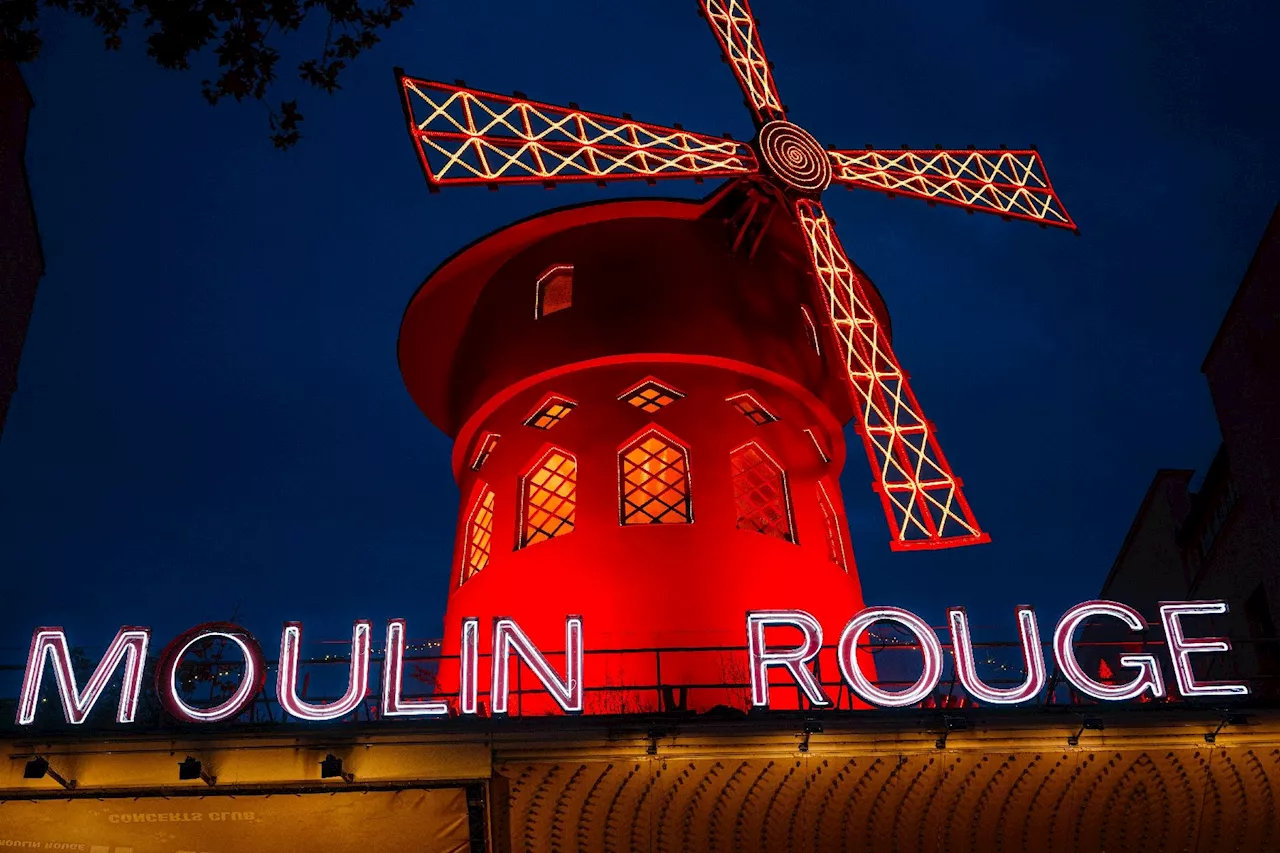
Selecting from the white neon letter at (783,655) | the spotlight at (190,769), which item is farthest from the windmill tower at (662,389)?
the spotlight at (190,769)

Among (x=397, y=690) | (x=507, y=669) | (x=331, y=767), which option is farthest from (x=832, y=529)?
(x=331, y=767)

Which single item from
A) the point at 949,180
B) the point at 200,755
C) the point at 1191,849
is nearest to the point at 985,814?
the point at 1191,849

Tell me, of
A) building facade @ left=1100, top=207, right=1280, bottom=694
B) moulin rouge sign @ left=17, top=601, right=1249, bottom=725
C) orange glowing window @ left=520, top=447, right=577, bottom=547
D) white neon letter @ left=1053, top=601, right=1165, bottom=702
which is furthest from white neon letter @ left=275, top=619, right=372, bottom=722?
building facade @ left=1100, top=207, right=1280, bottom=694

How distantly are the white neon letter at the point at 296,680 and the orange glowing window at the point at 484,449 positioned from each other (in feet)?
11.4

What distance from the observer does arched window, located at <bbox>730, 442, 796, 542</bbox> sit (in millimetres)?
10625

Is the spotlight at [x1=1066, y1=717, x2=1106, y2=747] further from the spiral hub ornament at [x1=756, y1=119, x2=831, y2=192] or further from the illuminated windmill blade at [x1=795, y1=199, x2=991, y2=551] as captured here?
the spiral hub ornament at [x1=756, y1=119, x2=831, y2=192]

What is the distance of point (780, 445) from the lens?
36.4 feet

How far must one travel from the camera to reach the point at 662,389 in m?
11.0

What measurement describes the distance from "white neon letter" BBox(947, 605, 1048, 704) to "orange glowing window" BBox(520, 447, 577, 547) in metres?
3.44

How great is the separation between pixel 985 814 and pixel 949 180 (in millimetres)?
7361

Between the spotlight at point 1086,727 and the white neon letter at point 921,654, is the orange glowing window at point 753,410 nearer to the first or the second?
the white neon letter at point 921,654

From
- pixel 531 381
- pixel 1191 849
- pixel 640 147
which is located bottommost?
A: pixel 1191 849

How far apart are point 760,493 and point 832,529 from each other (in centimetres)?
94

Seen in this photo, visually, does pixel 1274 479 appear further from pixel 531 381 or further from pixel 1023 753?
pixel 531 381
